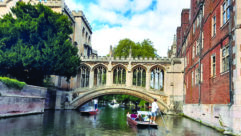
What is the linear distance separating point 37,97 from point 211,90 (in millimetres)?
16677

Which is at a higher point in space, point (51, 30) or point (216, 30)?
point (51, 30)

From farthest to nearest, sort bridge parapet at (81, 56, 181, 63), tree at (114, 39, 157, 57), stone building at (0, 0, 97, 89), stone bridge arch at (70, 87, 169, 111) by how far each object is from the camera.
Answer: tree at (114, 39, 157, 57)
stone building at (0, 0, 97, 89)
bridge parapet at (81, 56, 181, 63)
stone bridge arch at (70, 87, 169, 111)

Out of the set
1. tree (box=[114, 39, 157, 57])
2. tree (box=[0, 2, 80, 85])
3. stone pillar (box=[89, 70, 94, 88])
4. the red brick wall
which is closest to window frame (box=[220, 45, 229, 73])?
the red brick wall

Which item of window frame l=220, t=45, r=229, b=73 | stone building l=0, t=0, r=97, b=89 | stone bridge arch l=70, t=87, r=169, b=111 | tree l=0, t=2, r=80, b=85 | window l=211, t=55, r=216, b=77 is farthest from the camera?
stone building l=0, t=0, r=97, b=89

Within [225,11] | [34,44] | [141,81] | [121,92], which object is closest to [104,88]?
[121,92]

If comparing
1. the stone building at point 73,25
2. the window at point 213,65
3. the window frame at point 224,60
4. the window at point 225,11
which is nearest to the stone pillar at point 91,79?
the stone building at point 73,25

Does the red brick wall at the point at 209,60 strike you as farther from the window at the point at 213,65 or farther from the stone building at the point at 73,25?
the stone building at the point at 73,25

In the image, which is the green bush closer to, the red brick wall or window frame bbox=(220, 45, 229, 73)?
the red brick wall

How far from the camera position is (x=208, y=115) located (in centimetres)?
1585

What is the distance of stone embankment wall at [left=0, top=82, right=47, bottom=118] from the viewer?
17.8 metres

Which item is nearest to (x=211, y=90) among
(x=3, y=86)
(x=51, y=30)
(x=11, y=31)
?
(x=3, y=86)

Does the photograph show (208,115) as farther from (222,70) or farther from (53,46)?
(53,46)

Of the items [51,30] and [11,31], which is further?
[51,30]

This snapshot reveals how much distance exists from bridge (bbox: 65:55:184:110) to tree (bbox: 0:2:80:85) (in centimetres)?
505
